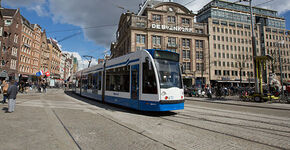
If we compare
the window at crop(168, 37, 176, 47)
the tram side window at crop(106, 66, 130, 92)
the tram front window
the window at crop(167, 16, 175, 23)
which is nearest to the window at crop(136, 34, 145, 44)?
the window at crop(168, 37, 176, 47)

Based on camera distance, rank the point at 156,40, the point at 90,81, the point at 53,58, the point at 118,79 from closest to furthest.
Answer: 1. the point at 118,79
2. the point at 90,81
3. the point at 156,40
4. the point at 53,58

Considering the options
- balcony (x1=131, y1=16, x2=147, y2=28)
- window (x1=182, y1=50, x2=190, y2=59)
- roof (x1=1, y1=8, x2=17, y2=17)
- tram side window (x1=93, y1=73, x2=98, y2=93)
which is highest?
roof (x1=1, y1=8, x2=17, y2=17)

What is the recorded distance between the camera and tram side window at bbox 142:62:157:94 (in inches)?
284

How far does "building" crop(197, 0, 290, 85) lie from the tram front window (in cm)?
4326

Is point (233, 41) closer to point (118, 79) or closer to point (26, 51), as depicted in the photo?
point (118, 79)

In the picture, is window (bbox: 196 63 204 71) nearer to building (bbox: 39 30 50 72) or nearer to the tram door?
the tram door

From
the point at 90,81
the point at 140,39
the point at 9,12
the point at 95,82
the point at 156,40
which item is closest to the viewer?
the point at 95,82

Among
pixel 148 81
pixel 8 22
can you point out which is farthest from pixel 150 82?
pixel 8 22

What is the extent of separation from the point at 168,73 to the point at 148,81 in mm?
995

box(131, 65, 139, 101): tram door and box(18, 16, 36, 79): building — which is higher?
box(18, 16, 36, 79): building

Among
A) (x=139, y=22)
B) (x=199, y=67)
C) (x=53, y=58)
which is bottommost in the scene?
(x=199, y=67)

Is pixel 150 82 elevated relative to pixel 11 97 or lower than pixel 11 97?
elevated

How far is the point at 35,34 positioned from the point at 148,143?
185 ft

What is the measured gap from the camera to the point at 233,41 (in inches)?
2169
